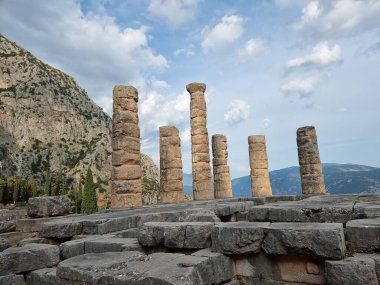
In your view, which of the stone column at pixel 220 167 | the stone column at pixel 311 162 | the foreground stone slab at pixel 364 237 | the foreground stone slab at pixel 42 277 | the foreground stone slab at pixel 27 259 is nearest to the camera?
the foreground stone slab at pixel 364 237

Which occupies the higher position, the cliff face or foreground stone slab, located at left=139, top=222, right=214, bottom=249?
the cliff face

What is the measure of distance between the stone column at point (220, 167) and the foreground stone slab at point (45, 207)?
1210 cm

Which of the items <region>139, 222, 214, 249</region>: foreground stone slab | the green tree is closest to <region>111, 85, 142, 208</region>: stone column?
<region>139, 222, 214, 249</region>: foreground stone slab

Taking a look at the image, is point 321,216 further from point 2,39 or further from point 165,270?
point 2,39

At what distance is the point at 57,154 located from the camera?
3780 inches

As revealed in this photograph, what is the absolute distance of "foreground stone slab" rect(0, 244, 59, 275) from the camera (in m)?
5.12

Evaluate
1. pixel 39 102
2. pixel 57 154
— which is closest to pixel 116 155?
pixel 57 154

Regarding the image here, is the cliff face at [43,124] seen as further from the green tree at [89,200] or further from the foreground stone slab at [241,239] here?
the foreground stone slab at [241,239]

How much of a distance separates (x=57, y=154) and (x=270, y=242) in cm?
10113

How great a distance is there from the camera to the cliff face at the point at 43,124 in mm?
90775

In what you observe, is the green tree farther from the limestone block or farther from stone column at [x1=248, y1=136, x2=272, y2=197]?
the limestone block

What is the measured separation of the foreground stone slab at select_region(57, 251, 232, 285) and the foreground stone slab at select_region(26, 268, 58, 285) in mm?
1157

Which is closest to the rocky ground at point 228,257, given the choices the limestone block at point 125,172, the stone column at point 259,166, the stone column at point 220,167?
the limestone block at point 125,172

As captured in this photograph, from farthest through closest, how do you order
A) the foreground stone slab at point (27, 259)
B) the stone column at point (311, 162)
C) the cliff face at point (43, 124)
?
1. the cliff face at point (43, 124)
2. the stone column at point (311, 162)
3. the foreground stone slab at point (27, 259)
